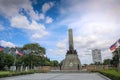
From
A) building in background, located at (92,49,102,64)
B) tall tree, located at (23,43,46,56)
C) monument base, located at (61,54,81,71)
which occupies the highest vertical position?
tall tree, located at (23,43,46,56)

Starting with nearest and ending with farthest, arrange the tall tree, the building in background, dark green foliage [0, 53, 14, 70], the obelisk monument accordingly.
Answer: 1. the obelisk monument
2. dark green foliage [0, 53, 14, 70]
3. the tall tree
4. the building in background

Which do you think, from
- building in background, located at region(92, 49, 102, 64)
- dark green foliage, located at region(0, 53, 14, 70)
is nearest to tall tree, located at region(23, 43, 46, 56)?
dark green foliage, located at region(0, 53, 14, 70)

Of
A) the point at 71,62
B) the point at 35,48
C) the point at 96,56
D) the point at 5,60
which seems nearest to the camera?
the point at 71,62

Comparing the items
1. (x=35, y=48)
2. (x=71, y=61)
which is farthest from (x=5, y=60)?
(x=71, y=61)

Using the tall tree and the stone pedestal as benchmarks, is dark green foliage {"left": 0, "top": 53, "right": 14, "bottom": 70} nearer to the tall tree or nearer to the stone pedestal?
the tall tree

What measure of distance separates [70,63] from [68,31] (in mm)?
9329

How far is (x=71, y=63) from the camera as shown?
57.5 m

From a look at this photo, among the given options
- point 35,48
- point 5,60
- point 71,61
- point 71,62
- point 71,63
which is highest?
point 35,48

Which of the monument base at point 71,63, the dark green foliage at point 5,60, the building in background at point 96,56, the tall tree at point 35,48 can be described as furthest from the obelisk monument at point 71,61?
the dark green foliage at point 5,60

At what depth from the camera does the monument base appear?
57500 millimetres

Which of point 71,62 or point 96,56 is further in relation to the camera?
point 96,56

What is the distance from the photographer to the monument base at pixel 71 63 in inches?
2264

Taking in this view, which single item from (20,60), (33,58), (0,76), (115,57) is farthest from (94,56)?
(0,76)

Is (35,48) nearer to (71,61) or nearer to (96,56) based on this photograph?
(71,61)
